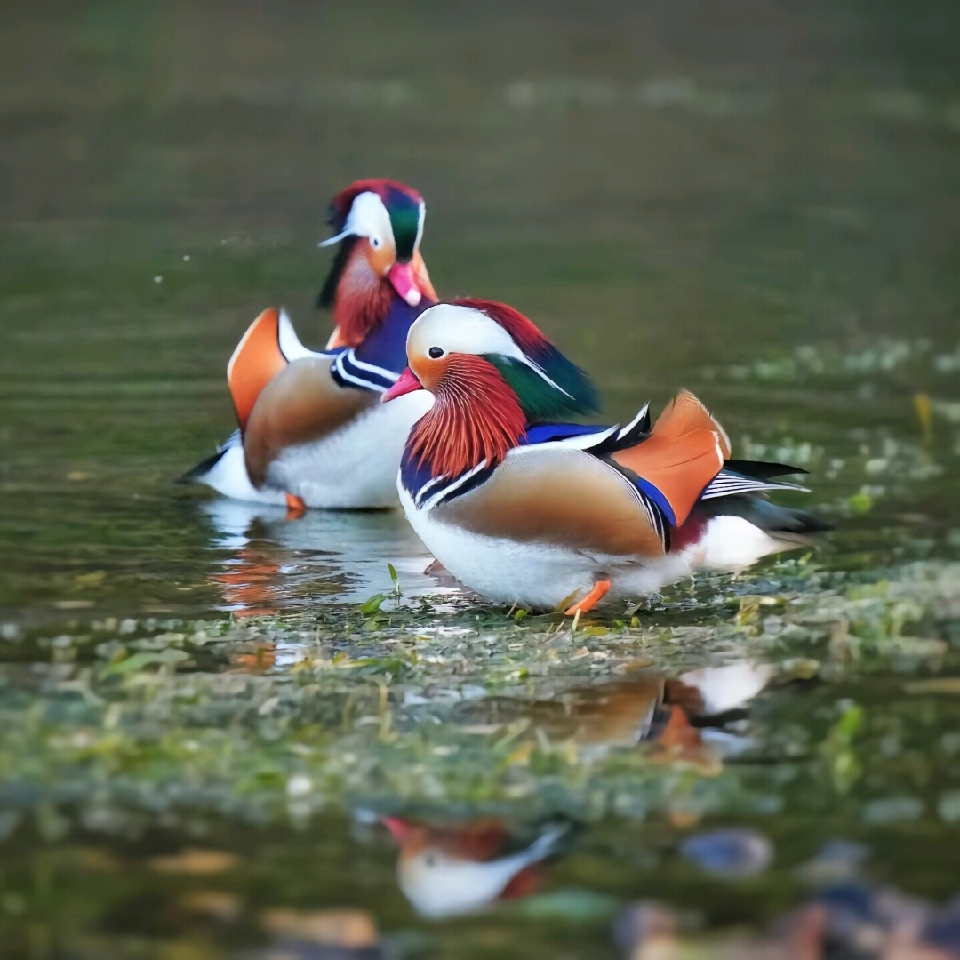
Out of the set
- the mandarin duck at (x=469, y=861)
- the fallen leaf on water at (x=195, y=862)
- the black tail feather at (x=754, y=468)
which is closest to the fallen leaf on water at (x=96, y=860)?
the fallen leaf on water at (x=195, y=862)

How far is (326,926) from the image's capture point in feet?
10.7

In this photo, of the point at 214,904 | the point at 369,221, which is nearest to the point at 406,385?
the point at 369,221

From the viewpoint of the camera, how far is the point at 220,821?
3689mm

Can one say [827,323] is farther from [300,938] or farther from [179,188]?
[300,938]

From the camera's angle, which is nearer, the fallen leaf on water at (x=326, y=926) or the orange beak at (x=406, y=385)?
the fallen leaf on water at (x=326, y=926)

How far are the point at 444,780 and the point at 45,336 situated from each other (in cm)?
650

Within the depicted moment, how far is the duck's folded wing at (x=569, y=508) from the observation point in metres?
5.01

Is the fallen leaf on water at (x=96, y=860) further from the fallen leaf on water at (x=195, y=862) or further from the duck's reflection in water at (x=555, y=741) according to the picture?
the duck's reflection in water at (x=555, y=741)

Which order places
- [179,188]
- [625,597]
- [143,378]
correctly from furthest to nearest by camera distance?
[179,188] → [143,378] → [625,597]

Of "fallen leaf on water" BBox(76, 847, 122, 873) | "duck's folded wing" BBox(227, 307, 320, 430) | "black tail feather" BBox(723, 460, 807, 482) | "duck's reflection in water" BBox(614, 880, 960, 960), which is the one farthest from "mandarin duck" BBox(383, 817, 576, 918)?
"duck's folded wing" BBox(227, 307, 320, 430)

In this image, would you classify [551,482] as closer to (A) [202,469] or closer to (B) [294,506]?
(B) [294,506]

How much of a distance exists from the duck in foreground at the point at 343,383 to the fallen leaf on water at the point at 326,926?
11.1 feet

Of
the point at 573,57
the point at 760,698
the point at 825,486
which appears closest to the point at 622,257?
the point at 825,486

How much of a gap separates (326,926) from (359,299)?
400cm
